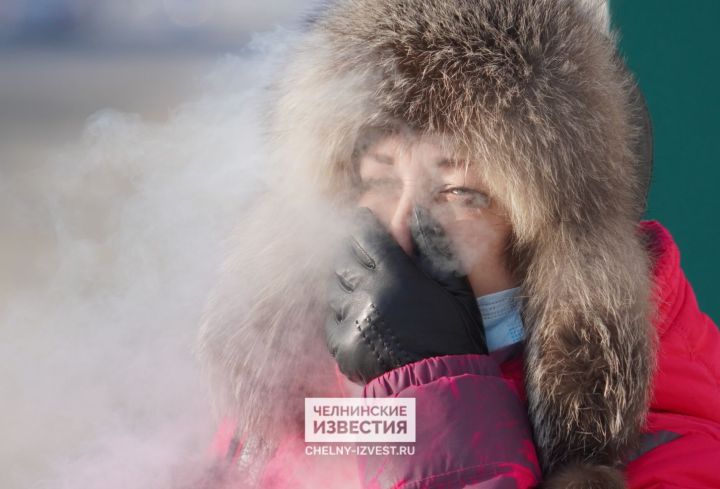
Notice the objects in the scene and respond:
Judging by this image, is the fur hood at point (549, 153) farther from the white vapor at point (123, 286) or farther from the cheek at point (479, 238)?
the white vapor at point (123, 286)

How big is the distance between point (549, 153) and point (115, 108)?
28.5 inches

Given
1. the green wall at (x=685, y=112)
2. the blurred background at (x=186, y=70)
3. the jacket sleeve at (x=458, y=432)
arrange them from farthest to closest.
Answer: the green wall at (x=685, y=112)
the blurred background at (x=186, y=70)
the jacket sleeve at (x=458, y=432)

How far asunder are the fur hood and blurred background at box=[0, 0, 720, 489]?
0.29 metres

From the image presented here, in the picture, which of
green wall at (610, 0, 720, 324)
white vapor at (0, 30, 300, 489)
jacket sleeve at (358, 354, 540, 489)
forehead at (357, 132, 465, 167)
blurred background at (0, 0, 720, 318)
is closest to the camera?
jacket sleeve at (358, 354, 540, 489)

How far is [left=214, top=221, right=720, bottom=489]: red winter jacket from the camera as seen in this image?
93 cm

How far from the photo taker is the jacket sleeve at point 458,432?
92 centimetres

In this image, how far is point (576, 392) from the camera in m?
1.01

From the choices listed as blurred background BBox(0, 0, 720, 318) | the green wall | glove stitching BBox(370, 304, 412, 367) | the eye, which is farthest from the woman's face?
the green wall

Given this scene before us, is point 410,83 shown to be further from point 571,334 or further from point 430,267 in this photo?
point 571,334

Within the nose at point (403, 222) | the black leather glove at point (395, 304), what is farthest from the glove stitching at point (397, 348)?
the nose at point (403, 222)

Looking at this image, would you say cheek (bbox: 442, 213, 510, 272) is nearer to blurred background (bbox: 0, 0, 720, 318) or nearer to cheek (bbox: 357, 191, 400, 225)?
cheek (bbox: 357, 191, 400, 225)

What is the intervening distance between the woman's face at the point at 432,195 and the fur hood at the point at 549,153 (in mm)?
24

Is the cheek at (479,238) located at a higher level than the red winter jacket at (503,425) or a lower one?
higher

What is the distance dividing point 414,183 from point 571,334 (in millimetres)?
281
